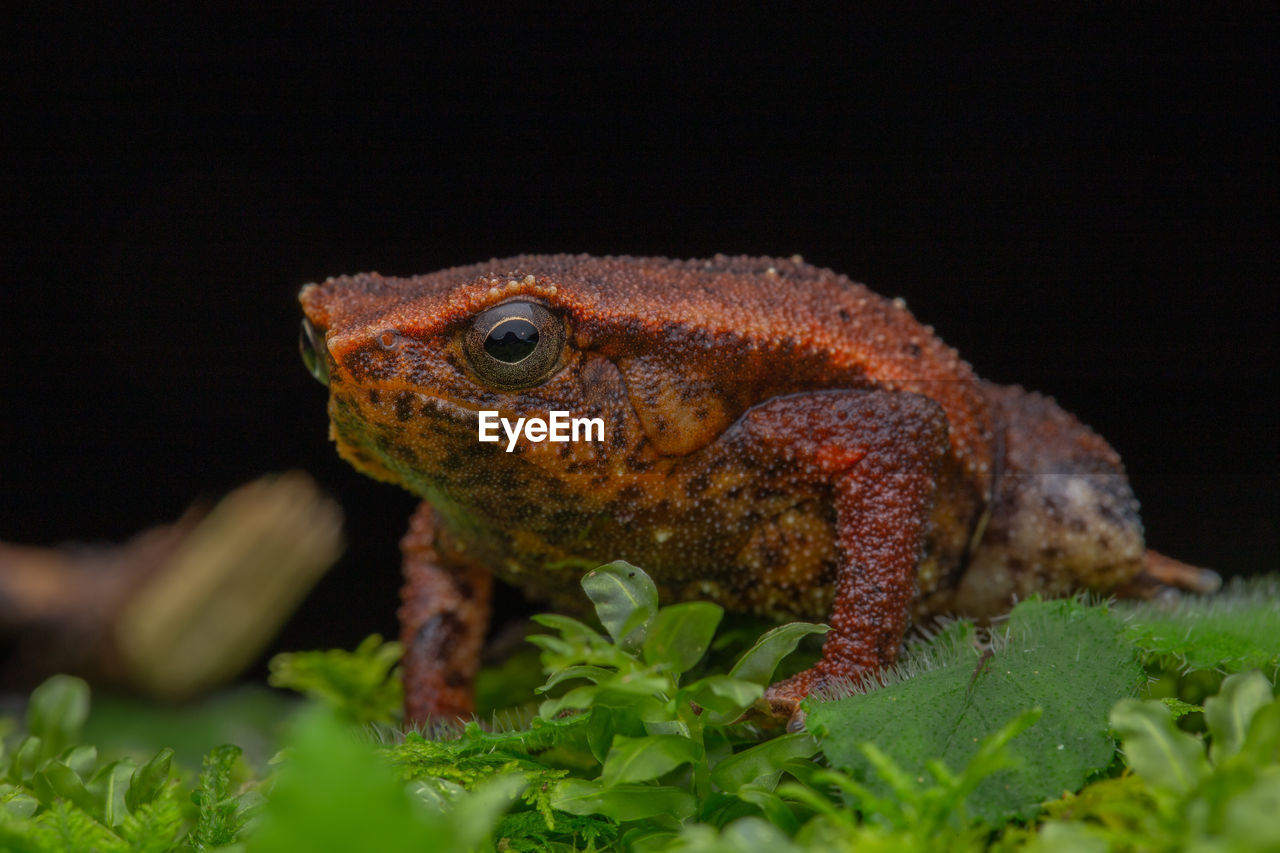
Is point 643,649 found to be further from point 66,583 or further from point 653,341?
point 66,583

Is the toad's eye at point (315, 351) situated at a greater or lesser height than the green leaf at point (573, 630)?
greater

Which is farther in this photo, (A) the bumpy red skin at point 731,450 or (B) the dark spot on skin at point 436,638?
(B) the dark spot on skin at point 436,638

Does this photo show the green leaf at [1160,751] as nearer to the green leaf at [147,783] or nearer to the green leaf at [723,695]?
the green leaf at [723,695]

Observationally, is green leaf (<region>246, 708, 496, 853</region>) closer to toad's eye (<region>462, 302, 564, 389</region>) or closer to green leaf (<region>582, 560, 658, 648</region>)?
green leaf (<region>582, 560, 658, 648</region>)

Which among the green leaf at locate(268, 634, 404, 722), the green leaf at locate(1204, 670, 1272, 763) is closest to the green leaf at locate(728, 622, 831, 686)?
the green leaf at locate(1204, 670, 1272, 763)

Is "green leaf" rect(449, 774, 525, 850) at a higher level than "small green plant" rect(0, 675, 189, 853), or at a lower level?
higher

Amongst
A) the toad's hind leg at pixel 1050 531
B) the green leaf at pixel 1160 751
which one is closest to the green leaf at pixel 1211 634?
the toad's hind leg at pixel 1050 531
